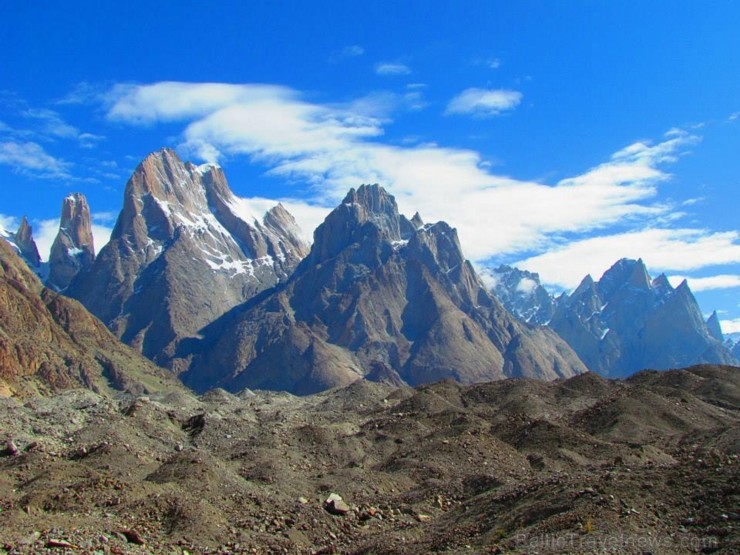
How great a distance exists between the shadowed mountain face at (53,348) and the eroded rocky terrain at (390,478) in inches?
3189

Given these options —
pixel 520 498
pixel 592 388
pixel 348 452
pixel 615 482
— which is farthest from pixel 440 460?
pixel 592 388

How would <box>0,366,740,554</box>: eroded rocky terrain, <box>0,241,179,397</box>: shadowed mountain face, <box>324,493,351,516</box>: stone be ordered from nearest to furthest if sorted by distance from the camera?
1. <box>0,366,740,554</box>: eroded rocky terrain
2. <box>324,493,351,516</box>: stone
3. <box>0,241,179,397</box>: shadowed mountain face

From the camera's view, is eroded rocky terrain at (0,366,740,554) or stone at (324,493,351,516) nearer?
eroded rocky terrain at (0,366,740,554)

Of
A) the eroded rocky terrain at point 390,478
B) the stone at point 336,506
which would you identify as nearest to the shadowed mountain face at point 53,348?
the eroded rocky terrain at point 390,478

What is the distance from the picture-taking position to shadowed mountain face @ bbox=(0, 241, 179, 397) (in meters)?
144

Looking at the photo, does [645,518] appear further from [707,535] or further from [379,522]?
[379,522]

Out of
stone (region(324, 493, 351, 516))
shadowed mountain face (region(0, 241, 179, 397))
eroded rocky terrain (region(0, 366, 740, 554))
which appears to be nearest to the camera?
eroded rocky terrain (region(0, 366, 740, 554))

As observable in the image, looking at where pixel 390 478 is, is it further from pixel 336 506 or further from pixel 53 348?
pixel 53 348

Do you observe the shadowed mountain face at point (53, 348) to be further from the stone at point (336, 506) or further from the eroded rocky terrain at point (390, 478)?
the stone at point (336, 506)

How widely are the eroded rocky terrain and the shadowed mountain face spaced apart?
81.0 metres

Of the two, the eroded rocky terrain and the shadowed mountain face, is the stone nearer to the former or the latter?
the eroded rocky terrain

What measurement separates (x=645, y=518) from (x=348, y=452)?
30174 mm

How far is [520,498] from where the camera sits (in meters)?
25.7

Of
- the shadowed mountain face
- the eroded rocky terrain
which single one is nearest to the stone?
the eroded rocky terrain
